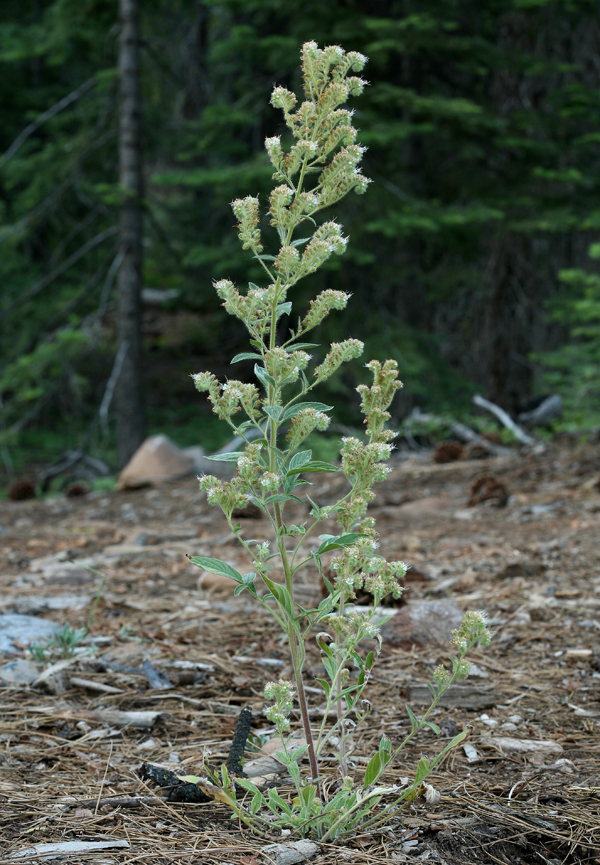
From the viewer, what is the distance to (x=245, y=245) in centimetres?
Answer: 156

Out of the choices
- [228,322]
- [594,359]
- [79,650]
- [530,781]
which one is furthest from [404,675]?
[228,322]

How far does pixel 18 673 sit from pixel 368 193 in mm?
6581

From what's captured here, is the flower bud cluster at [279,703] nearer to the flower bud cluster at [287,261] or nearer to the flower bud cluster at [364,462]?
the flower bud cluster at [364,462]

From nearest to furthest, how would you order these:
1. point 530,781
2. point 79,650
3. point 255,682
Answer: point 530,781 < point 255,682 < point 79,650

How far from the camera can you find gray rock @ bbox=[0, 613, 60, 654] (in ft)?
9.04

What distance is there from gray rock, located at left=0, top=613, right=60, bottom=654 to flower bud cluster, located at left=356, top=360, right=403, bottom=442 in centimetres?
164

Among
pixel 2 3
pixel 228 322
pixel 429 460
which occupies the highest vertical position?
pixel 2 3

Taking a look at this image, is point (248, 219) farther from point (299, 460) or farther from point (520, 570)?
point (520, 570)

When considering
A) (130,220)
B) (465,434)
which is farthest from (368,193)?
(465,434)

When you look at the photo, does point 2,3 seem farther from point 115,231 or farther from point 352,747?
point 352,747

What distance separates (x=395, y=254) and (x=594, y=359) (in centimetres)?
252

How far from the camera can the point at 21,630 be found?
2.88m

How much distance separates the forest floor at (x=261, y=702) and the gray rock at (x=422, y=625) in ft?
0.16

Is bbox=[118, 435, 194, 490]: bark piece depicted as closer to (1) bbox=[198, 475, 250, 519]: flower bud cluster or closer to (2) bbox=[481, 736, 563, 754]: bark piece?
(2) bbox=[481, 736, 563, 754]: bark piece
